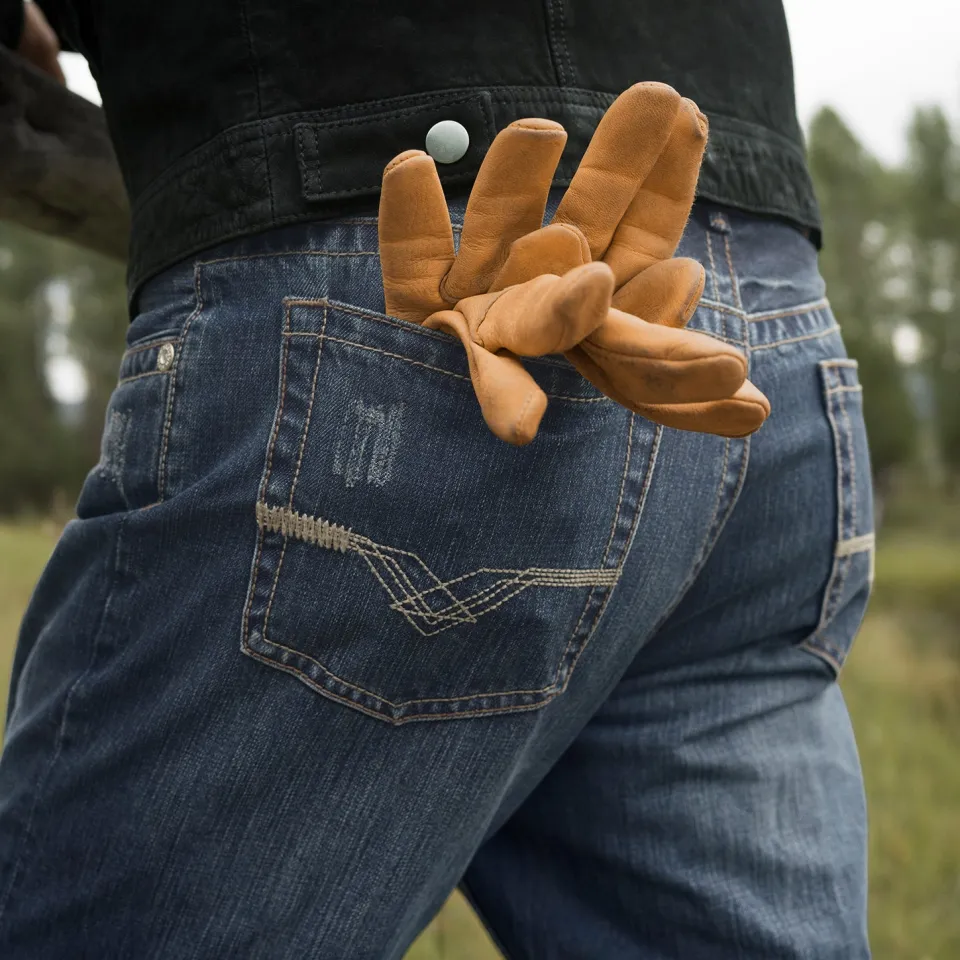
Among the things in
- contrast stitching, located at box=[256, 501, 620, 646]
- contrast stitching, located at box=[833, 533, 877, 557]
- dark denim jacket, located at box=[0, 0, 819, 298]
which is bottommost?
contrast stitching, located at box=[256, 501, 620, 646]

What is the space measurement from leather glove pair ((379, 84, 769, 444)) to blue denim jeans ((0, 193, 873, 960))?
0.06 metres

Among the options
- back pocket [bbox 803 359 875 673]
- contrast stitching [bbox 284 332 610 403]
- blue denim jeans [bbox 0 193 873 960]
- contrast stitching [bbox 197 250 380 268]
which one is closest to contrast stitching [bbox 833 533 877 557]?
back pocket [bbox 803 359 875 673]

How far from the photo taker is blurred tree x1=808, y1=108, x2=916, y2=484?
18547 mm

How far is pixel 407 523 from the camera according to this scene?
78 centimetres

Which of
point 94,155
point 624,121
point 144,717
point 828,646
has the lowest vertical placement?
point 144,717

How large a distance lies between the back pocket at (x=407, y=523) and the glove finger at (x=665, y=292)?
0.26 feet

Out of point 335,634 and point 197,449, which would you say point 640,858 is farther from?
point 197,449

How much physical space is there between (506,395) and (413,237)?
18 cm

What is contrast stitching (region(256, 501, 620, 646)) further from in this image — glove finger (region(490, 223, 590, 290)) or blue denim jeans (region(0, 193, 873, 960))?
glove finger (region(490, 223, 590, 290))

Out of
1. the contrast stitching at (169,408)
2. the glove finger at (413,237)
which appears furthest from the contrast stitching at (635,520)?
the contrast stitching at (169,408)

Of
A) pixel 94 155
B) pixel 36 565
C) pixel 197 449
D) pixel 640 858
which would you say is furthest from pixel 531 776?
pixel 36 565

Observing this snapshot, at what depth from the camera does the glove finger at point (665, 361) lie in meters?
0.66

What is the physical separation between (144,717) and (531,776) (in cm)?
38

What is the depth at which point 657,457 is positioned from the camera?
845 mm
